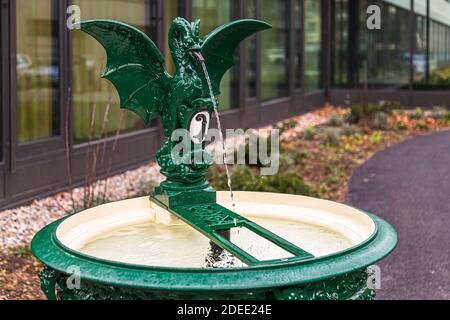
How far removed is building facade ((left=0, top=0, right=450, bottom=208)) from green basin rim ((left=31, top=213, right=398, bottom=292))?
14.2 feet

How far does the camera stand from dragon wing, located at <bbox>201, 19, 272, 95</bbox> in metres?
2.93

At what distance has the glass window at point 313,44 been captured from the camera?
19141mm

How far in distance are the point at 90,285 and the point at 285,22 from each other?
1526 cm

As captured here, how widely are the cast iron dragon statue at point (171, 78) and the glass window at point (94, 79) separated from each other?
6.00 m

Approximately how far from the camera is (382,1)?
20.1 m

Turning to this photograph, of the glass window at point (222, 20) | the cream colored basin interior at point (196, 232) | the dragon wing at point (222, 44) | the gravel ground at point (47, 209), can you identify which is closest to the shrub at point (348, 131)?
the glass window at point (222, 20)

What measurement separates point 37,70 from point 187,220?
6.30m

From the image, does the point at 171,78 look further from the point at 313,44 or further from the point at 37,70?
the point at 313,44

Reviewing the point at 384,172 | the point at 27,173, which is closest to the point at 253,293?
the point at 27,173

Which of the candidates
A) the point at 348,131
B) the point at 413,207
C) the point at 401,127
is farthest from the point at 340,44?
the point at 413,207

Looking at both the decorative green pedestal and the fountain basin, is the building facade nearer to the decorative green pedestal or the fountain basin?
the fountain basin

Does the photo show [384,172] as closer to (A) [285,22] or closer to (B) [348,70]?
(A) [285,22]

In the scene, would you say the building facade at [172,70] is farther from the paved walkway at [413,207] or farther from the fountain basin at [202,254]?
the fountain basin at [202,254]

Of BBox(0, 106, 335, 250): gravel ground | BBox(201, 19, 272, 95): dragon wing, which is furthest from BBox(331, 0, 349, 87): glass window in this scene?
BBox(201, 19, 272, 95): dragon wing
